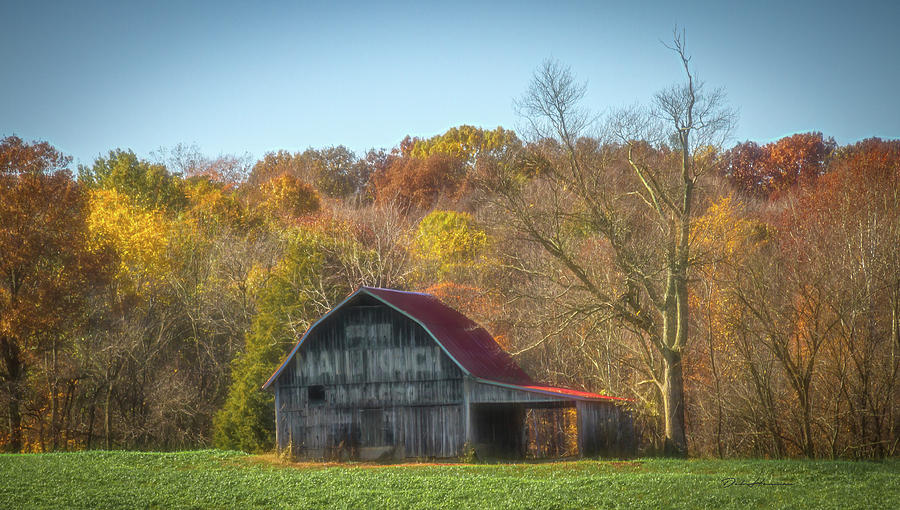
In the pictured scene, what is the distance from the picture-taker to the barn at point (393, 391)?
35.2 metres

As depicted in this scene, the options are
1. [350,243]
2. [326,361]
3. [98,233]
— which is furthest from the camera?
[350,243]

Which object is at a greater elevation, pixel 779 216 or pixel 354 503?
pixel 779 216

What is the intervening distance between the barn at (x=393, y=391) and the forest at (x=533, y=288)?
3.04 metres

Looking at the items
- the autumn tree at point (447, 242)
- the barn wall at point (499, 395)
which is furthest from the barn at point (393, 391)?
the autumn tree at point (447, 242)

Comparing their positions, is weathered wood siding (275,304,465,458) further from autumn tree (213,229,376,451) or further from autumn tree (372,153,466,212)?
autumn tree (372,153,466,212)

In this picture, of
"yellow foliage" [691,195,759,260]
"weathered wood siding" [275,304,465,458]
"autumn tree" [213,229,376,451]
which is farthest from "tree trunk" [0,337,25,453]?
"yellow foliage" [691,195,759,260]

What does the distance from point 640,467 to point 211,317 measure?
100 feet

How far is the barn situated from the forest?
120 inches

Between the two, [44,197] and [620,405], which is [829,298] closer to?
[620,405]

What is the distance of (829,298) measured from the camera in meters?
30.7

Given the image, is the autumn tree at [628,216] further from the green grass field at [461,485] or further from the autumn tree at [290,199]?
the autumn tree at [290,199]

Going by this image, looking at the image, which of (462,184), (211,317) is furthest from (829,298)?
(462,184)

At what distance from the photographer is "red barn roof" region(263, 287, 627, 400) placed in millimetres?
35344

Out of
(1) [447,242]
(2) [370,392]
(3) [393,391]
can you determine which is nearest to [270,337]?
(2) [370,392]
